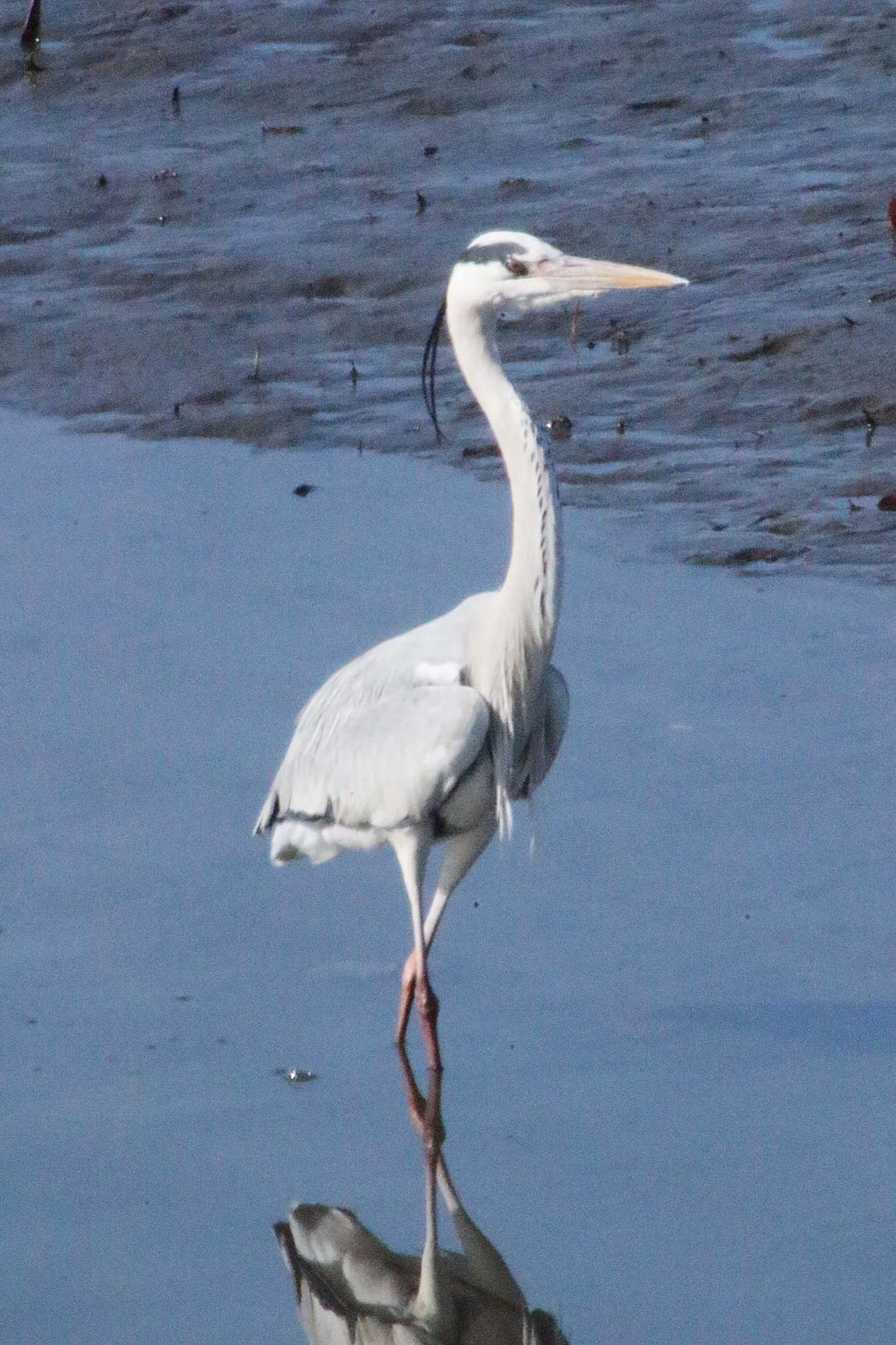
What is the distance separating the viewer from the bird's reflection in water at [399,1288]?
416cm

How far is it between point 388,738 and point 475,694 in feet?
0.67

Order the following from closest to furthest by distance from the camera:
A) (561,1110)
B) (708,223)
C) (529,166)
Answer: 1. (561,1110)
2. (708,223)
3. (529,166)

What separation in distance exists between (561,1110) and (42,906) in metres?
1.42

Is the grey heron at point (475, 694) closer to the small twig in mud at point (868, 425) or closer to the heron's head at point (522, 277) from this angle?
the heron's head at point (522, 277)

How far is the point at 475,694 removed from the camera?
199 inches

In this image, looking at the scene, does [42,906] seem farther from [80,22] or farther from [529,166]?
[80,22]

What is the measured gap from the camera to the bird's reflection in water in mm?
4160

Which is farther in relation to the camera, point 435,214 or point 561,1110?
point 435,214

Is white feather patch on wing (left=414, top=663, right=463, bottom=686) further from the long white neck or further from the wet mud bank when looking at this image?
the wet mud bank

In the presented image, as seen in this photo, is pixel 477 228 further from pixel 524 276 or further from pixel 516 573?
pixel 516 573

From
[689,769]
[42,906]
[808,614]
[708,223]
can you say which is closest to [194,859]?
[42,906]

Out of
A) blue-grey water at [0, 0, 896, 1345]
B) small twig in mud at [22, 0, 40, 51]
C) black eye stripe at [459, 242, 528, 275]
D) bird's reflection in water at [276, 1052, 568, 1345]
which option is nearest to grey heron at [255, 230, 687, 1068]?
black eye stripe at [459, 242, 528, 275]

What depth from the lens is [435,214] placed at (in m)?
10.9

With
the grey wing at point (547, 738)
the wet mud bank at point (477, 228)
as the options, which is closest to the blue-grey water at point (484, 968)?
the grey wing at point (547, 738)
